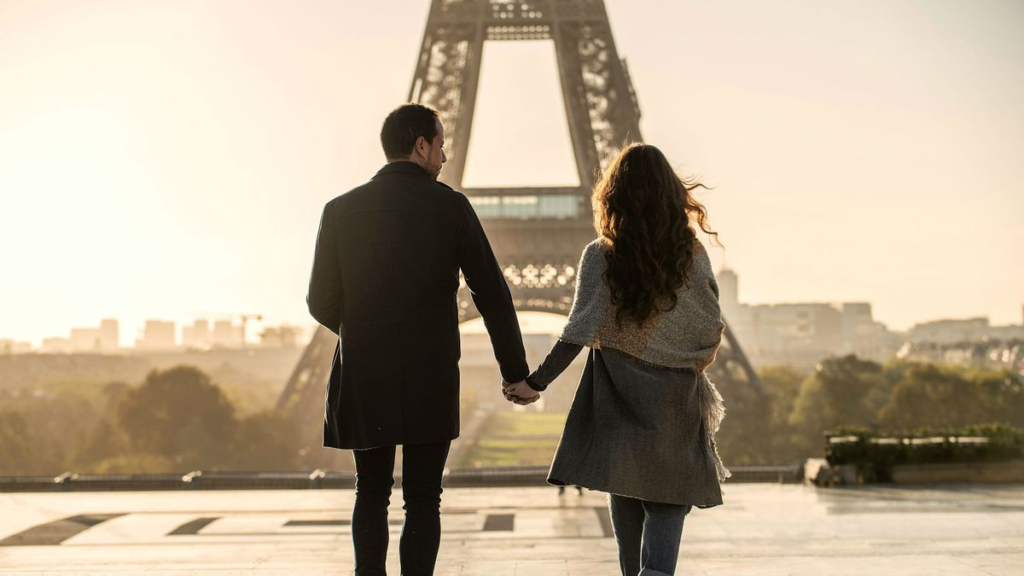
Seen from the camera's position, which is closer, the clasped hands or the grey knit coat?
the grey knit coat

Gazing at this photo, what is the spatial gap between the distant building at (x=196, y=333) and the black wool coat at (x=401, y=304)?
485 ft

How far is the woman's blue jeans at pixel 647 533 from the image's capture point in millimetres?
3945

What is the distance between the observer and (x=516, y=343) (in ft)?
14.5

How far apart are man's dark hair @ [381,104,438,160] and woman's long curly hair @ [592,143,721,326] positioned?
2.56 feet

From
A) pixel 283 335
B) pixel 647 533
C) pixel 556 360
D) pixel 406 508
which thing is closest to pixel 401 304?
pixel 556 360

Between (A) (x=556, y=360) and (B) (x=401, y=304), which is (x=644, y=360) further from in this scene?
(B) (x=401, y=304)

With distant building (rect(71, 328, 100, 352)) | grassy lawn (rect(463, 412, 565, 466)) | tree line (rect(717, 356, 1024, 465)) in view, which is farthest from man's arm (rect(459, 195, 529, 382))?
distant building (rect(71, 328, 100, 352))

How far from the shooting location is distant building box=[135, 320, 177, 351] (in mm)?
149375

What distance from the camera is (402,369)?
14.0 ft

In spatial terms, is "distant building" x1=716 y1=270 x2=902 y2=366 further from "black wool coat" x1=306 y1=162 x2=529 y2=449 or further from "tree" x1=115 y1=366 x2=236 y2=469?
"black wool coat" x1=306 y1=162 x2=529 y2=449

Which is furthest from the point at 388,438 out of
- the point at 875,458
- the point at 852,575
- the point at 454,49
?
the point at 454,49

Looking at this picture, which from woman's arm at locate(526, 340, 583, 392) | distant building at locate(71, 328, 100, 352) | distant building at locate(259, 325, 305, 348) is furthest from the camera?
distant building at locate(71, 328, 100, 352)

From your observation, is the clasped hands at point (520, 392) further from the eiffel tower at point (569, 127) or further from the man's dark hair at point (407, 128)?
the eiffel tower at point (569, 127)

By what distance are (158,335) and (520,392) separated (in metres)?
154
